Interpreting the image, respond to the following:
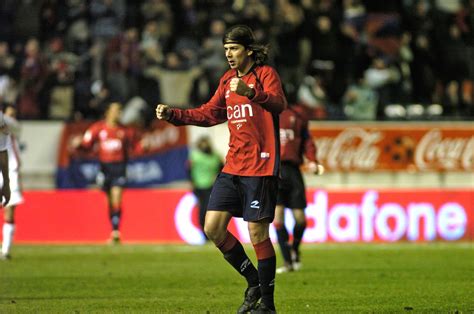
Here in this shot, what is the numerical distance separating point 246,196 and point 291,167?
220 inches

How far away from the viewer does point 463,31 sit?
983 inches

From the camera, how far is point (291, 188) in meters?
14.8

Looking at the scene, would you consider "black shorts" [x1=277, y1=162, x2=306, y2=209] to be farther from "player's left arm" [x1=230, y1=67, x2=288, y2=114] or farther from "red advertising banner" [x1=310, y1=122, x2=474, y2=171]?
"red advertising banner" [x1=310, y1=122, x2=474, y2=171]

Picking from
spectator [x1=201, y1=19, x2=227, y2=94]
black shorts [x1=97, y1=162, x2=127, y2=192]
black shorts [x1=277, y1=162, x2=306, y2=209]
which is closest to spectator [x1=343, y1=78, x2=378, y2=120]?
spectator [x1=201, y1=19, x2=227, y2=94]

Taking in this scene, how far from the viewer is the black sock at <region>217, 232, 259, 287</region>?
9.56 meters

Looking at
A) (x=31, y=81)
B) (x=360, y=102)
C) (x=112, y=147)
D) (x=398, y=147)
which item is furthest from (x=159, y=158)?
(x=398, y=147)

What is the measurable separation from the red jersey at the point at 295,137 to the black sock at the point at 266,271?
213 inches

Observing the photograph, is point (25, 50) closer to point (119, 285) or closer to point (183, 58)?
point (183, 58)

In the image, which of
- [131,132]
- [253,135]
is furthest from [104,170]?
[253,135]

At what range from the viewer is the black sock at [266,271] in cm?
919

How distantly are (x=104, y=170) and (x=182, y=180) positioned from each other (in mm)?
2782

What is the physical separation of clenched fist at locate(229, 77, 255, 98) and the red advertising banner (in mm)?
15248

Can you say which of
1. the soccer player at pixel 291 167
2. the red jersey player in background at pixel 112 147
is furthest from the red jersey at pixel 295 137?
the red jersey player in background at pixel 112 147

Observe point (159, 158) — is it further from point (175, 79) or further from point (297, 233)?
point (297, 233)
